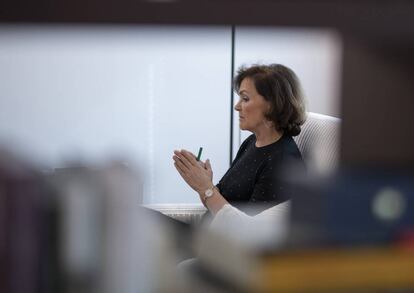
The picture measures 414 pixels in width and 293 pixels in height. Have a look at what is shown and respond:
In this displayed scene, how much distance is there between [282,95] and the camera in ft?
7.24

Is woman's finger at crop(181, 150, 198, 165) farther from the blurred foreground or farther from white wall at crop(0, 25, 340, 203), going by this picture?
the blurred foreground

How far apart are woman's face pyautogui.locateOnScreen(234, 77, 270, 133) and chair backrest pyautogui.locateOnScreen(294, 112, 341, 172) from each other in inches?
6.4

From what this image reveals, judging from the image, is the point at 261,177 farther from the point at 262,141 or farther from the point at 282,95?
the point at 282,95

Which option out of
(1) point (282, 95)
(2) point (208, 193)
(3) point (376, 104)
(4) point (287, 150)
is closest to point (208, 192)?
(2) point (208, 193)

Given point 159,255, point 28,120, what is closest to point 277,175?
point 28,120

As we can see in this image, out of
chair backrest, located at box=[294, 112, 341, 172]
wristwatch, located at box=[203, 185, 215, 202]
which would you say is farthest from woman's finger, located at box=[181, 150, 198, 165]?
chair backrest, located at box=[294, 112, 341, 172]

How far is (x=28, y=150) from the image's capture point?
2.73ft

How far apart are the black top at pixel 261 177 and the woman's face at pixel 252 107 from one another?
0.08m

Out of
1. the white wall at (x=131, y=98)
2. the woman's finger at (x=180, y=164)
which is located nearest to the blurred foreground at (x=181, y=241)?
the woman's finger at (x=180, y=164)

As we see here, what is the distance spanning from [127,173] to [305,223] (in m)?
0.20

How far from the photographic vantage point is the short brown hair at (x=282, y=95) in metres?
2.20

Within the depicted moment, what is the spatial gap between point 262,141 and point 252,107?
0.36ft

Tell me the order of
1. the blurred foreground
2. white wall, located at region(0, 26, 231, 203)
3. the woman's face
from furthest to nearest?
white wall, located at region(0, 26, 231, 203) → the woman's face → the blurred foreground

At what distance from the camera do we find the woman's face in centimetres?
223
